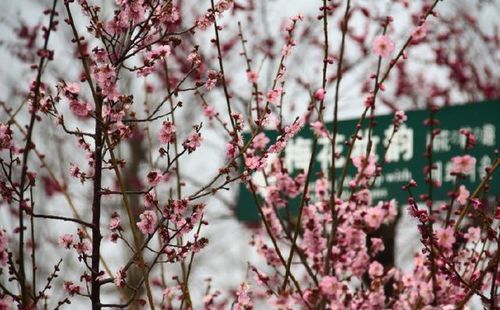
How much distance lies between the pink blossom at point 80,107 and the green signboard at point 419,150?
1.45 m

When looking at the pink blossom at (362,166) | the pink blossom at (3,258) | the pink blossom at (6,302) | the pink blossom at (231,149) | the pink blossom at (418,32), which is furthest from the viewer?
the pink blossom at (362,166)

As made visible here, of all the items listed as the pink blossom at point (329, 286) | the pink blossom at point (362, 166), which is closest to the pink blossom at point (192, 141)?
the pink blossom at point (329, 286)

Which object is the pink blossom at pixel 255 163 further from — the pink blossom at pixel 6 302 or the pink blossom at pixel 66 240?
the pink blossom at pixel 6 302

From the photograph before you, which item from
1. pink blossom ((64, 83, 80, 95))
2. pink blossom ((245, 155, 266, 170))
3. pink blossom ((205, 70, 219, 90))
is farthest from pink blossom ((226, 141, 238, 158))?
pink blossom ((64, 83, 80, 95))

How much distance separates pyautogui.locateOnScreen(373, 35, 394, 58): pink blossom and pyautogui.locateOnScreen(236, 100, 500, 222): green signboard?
0.98 m

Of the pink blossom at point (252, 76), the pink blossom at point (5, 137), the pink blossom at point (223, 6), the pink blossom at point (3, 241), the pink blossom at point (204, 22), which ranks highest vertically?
the pink blossom at point (252, 76)

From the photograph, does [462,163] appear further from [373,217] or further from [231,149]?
[231,149]

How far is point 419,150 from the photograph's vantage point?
4.14 metres

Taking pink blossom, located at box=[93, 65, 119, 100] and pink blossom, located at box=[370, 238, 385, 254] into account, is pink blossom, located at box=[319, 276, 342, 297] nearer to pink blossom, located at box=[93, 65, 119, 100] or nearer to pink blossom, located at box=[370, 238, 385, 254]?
pink blossom, located at box=[370, 238, 385, 254]

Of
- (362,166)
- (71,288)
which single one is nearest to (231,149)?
(71,288)

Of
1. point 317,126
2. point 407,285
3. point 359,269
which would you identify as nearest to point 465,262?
point 407,285

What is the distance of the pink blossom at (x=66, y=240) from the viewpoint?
2377 millimetres

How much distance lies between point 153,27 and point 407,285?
1873 millimetres

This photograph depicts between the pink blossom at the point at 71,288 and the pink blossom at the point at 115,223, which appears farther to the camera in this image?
the pink blossom at the point at 115,223
